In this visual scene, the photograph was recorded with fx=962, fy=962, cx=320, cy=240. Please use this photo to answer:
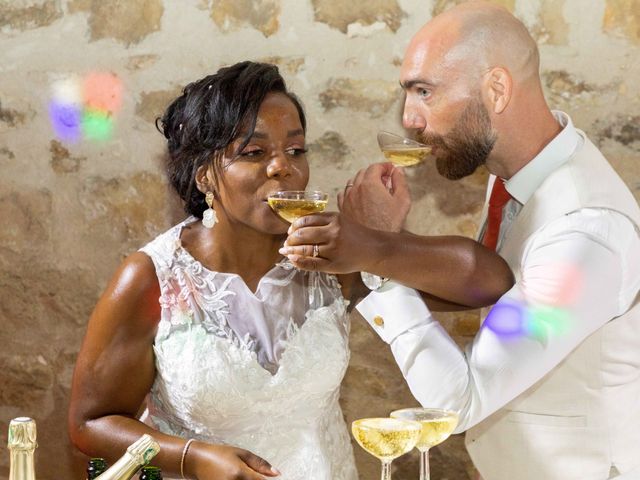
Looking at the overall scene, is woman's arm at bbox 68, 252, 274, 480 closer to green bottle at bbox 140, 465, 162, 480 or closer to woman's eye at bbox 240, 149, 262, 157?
woman's eye at bbox 240, 149, 262, 157

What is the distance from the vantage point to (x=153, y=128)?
3.35 m

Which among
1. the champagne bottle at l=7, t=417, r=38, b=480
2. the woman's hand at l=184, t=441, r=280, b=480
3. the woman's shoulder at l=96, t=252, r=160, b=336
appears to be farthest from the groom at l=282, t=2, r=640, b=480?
the champagne bottle at l=7, t=417, r=38, b=480

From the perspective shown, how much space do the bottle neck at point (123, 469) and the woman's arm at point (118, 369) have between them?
0.61 metres

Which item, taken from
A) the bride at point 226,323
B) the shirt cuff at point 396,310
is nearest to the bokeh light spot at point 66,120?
the bride at point 226,323

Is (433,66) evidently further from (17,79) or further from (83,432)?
(17,79)

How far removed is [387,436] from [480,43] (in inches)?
41.3

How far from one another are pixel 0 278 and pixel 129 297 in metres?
1.36

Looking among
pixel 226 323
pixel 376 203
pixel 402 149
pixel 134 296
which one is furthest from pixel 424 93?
pixel 134 296

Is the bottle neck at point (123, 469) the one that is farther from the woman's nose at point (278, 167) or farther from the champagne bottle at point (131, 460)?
the woman's nose at point (278, 167)

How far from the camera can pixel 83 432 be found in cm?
228

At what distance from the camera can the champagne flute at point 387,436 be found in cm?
167

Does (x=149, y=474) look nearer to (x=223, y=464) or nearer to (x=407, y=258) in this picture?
(x=223, y=464)

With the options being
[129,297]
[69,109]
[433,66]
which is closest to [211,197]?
[129,297]

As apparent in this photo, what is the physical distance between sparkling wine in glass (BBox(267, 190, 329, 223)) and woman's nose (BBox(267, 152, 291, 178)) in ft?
0.83
